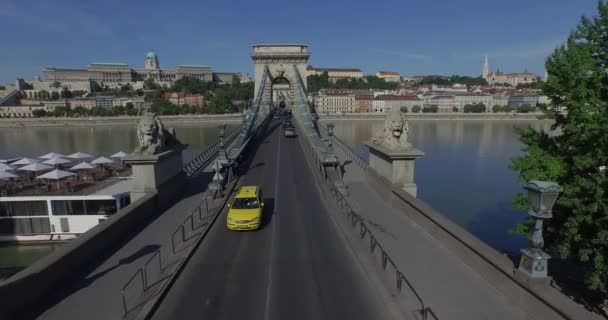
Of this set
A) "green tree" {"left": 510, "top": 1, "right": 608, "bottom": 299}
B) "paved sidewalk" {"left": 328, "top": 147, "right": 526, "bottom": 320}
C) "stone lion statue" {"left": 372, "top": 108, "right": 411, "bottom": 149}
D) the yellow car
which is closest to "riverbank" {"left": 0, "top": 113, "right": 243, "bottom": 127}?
"stone lion statue" {"left": 372, "top": 108, "right": 411, "bottom": 149}

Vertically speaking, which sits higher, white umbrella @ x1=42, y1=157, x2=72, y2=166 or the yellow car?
the yellow car

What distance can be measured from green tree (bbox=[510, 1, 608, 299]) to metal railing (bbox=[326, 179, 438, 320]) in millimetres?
3373

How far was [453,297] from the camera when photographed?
23.3 feet

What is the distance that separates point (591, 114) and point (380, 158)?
25.5 feet

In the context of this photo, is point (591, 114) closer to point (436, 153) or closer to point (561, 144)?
point (561, 144)

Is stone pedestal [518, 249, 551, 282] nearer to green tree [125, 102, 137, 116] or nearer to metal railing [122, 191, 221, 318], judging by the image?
metal railing [122, 191, 221, 318]

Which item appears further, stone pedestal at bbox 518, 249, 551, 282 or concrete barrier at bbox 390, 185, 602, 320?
stone pedestal at bbox 518, 249, 551, 282

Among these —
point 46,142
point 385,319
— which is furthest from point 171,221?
point 46,142

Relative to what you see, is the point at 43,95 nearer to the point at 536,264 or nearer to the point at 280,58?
the point at 280,58

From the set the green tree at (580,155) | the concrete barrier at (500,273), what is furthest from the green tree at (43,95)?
the green tree at (580,155)

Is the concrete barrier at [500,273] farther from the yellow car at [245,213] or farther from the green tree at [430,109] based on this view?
the green tree at [430,109]

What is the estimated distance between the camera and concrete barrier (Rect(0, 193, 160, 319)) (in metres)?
6.28

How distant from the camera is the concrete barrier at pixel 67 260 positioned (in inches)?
A: 247

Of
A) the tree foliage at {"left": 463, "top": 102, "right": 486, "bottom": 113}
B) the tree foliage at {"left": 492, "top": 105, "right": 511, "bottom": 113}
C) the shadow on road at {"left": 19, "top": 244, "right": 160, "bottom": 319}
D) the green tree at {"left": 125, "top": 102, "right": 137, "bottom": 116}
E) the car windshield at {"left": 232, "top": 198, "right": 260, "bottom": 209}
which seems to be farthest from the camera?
the tree foliage at {"left": 492, "top": 105, "right": 511, "bottom": 113}
